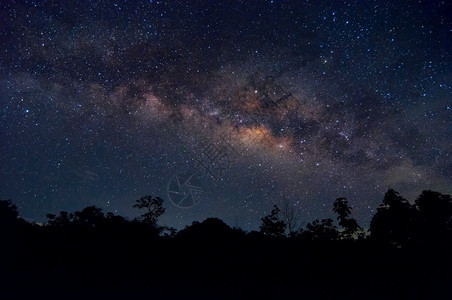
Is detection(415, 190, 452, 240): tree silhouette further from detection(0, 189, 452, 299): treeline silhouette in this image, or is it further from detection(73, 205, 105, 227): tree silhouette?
detection(73, 205, 105, 227): tree silhouette

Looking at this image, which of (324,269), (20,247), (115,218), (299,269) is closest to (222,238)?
(299,269)

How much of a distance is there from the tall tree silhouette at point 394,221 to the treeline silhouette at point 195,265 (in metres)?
5.62

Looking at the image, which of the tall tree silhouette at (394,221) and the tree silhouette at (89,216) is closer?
the tree silhouette at (89,216)

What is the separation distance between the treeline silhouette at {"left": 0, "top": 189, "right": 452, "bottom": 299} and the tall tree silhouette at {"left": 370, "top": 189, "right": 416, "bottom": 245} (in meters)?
5.62

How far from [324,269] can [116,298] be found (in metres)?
13.5

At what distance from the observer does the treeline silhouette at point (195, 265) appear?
17.0 m

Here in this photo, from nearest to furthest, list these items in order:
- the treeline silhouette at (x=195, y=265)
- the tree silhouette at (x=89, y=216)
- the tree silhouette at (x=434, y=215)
→ 1. the treeline silhouette at (x=195, y=265)
2. the tree silhouette at (x=89, y=216)
3. the tree silhouette at (x=434, y=215)

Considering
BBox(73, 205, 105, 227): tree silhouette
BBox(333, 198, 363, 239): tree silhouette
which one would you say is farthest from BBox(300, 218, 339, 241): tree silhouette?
BBox(73, 205, 105, 227): tree silhouette

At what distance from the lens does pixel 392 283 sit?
1844 cm

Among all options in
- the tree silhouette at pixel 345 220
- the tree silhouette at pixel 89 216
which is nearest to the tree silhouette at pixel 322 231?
the tree silhouette at pixel 345 220

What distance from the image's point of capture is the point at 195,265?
18719 millimetres

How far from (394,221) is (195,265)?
22542 millimetres

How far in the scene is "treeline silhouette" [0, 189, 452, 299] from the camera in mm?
17000

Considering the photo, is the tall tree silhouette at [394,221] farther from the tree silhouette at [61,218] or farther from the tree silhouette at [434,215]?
the tree silhouette at [61,218]
